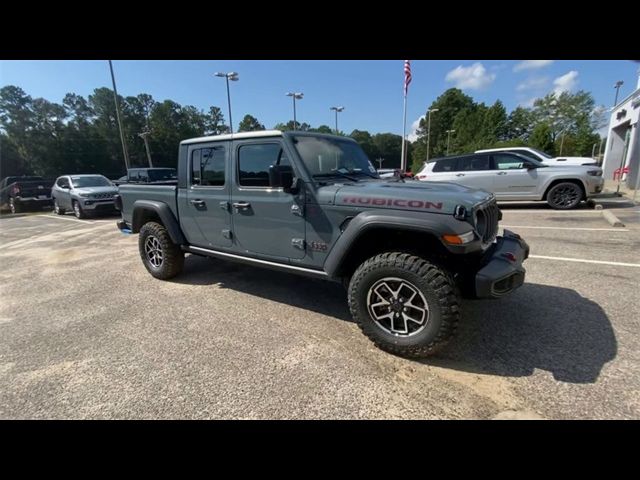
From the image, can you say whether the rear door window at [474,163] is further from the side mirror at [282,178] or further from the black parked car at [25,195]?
the black parked car at [25,195]

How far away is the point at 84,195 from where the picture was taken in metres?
11.7

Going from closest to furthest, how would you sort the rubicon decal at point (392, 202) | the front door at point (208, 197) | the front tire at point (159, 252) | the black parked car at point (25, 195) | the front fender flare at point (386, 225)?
the front fender flare at point (386, 225) → the rubicon decal at point (392, 202) → the front door at point (208, 197) → the front tire at point (159, 252) → the black parked car at point (25, 195)

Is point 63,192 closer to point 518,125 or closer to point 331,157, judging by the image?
point 331,157

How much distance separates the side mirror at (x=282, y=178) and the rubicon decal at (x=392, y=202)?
0.55 metres

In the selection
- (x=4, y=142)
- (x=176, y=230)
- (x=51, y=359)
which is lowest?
(x=51, y=359)

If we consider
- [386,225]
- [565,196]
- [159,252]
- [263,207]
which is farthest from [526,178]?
[159,252]

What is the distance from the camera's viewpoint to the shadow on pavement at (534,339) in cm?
235

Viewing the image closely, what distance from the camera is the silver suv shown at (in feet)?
38.4

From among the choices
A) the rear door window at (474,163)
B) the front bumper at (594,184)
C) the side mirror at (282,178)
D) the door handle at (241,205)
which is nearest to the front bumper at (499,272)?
the side mirror at (282,178)

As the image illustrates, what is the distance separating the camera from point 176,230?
4234mm

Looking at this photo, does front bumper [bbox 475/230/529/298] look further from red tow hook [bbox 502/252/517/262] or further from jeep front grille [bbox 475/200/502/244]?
jeep front grille [bbox 475/200/502/244]

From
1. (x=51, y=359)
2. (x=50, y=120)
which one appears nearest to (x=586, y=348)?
(x=51, y=359)
